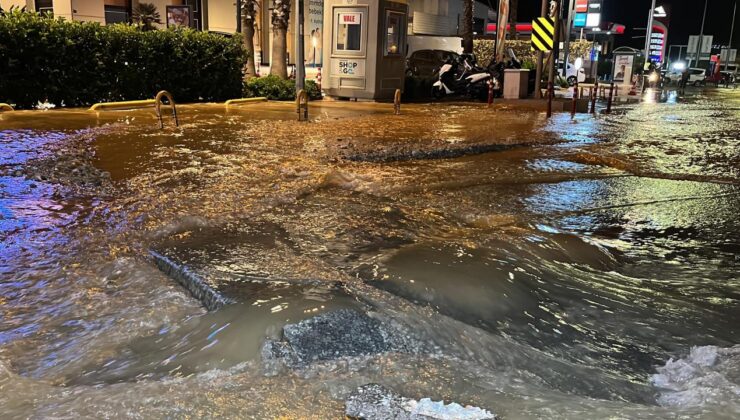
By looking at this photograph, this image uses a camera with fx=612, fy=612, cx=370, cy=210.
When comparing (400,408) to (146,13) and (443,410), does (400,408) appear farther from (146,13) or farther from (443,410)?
(146,13)

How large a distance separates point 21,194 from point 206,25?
27.6 meters

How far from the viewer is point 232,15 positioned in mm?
33094

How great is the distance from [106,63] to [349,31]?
715 cm

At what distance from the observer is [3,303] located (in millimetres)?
4074

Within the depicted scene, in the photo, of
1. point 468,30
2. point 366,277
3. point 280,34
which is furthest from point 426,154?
point 468,30

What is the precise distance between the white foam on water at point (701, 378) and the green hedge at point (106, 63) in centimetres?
1399

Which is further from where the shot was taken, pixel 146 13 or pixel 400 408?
pixel 146 13

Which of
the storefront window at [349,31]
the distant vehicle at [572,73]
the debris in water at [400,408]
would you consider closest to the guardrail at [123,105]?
the storefront window at [349,31]

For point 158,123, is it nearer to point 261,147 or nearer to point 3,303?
point 261,147

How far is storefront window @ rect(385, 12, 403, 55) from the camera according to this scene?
1866 cm

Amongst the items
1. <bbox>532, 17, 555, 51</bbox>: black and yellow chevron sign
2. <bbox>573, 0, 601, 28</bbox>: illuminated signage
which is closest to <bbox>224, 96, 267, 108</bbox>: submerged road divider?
<bbox>532, 17, 555, 51</bbox>: black and yellow chevron sign

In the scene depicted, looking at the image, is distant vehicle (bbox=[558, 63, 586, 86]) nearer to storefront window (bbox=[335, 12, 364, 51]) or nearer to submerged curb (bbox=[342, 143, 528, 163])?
storefront window (bbox=[335, 12, 364, 51])

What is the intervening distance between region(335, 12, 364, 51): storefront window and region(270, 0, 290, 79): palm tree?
242cm

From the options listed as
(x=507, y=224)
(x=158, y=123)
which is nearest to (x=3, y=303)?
(x=507, y=224)
